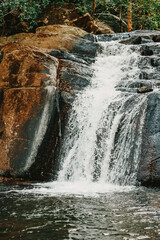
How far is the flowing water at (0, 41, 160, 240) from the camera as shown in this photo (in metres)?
2.85

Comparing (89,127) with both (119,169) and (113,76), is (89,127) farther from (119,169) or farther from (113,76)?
(113,76)

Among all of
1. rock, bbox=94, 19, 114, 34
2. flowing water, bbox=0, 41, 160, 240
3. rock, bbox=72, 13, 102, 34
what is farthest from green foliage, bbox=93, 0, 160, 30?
flowing water, bbox=0, 41, 160, 240

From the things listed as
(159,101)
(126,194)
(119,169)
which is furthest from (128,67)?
(126,194)

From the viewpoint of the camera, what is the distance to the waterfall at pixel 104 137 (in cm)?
658

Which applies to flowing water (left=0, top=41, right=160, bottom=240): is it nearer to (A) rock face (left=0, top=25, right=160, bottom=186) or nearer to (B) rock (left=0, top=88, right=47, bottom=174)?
(A) rock face (left=0, top=25, right=160, bottom=186)

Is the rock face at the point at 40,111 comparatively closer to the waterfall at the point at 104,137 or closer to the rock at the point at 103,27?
the waterfall at the point at 104,137

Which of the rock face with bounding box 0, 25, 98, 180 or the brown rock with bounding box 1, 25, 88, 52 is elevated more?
the brown rock with bounding box 1, 25, 88, 52

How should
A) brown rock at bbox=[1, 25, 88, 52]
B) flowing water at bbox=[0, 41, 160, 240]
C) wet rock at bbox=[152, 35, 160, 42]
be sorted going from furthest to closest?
wet rock at bbox=[152, 35, 160, 42] < brown rock at bbox=[1, 25, 88, 52] < flowing water at bbox=[0, 41, 160, 240]

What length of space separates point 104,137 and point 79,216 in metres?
4.12

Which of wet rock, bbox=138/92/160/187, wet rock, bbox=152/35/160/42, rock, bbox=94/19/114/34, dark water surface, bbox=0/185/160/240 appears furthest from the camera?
rock, bbox=94/19/114/34

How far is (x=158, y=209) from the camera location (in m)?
3.65

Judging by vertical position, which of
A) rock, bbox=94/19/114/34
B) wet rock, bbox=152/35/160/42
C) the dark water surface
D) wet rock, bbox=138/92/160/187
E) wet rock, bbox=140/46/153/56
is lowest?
the dark water surface

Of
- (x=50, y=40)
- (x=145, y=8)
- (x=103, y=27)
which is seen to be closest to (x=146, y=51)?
(x=50, y=40)

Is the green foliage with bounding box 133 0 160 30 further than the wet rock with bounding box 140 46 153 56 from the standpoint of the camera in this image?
Yes
